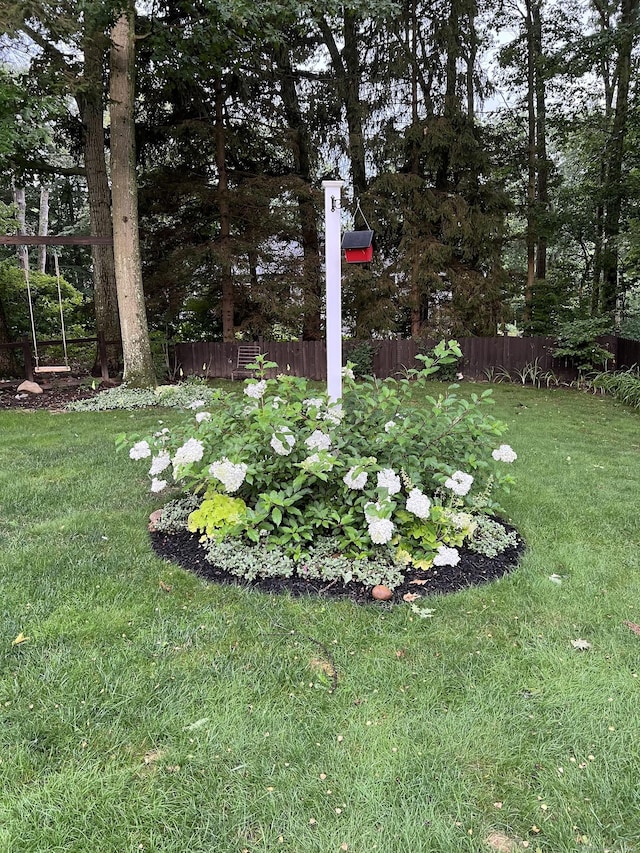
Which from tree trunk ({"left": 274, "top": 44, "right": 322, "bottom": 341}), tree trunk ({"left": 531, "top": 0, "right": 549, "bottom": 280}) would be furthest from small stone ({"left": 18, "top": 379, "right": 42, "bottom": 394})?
tree trunk ({"left": 531, "top": 0, "right": 549, "bottom": 280})

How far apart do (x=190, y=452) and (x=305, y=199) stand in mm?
8218

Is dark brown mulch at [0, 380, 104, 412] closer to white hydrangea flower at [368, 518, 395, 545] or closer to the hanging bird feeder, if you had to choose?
the hanging bird feeder

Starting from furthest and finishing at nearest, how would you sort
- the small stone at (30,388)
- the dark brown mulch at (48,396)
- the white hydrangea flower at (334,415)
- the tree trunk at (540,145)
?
1. the tree trunk at (540,145)
2. the small stone at (30,388)
3. the dark brown mulch at (48,396)
4. the white hydrangea flower at (334,415)

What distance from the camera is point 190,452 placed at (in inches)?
96.9

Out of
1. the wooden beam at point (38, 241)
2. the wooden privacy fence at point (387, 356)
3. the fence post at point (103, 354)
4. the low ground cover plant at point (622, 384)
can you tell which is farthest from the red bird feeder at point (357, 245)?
the wooden privacy fence at point (387, 356)

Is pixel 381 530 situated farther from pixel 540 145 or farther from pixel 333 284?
pixel 540 145

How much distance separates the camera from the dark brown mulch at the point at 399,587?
2258 mm

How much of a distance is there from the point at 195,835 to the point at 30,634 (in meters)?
1.08

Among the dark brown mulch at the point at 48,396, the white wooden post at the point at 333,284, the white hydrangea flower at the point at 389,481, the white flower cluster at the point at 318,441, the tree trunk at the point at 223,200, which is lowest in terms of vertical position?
the dark brown mulch at the point at 48,396

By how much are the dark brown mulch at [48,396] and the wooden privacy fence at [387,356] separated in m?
2.29

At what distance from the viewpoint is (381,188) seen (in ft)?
30.8

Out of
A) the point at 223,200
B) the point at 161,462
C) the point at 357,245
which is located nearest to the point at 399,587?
the point at 161,462

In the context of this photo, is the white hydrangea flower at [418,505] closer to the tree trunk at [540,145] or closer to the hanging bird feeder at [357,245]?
the hanging bird feeder at [357,245]

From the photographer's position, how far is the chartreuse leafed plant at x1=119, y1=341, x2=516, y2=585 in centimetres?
233
